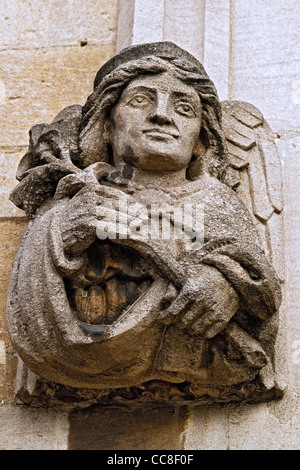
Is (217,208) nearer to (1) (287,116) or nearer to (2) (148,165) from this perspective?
(2) (148,165)

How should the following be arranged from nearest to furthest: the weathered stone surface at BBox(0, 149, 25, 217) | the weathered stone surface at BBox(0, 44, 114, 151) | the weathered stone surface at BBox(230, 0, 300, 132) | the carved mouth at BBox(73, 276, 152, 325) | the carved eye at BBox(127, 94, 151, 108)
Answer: the carved mouth at BBox(73, 276, 152, 325)
the carved eye at BBox(127, 94, 151, 108)
the weathered stone surface at BBox(0, 149, 25, 217)
the weathered stone surface at BBox(230, 0, 300, 132)
the weathered stone surface at BBox(0, 44, 114, 151)

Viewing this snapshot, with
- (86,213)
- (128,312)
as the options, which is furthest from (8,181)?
(128,312)

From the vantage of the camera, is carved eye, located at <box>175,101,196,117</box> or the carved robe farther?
carved eye, located at <box>175,101,196,117</box>

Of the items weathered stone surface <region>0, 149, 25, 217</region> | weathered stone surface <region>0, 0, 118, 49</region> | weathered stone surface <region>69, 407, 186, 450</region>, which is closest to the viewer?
weathered stone surface <region>69, 407, 186, 450</region>

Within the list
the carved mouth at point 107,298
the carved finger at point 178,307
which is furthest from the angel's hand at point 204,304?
the carved mouth at point 107,298

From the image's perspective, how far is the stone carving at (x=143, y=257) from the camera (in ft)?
10.3

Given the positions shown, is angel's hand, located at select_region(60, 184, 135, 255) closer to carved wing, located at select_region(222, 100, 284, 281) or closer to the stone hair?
the stone hair

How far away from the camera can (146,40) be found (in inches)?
164

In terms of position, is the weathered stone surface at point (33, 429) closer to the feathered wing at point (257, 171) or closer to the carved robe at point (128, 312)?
the carved robe at point (128, 312)

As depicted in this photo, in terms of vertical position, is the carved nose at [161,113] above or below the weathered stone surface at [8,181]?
above

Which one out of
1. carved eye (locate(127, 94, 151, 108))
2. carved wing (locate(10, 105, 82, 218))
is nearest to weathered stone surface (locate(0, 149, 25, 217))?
carved wing (locate(10, 105, 82, 218))

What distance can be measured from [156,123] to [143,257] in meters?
0.49

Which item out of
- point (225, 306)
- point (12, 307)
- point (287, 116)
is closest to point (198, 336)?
point (225, 306)

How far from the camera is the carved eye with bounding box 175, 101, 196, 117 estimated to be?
3.51 metres
